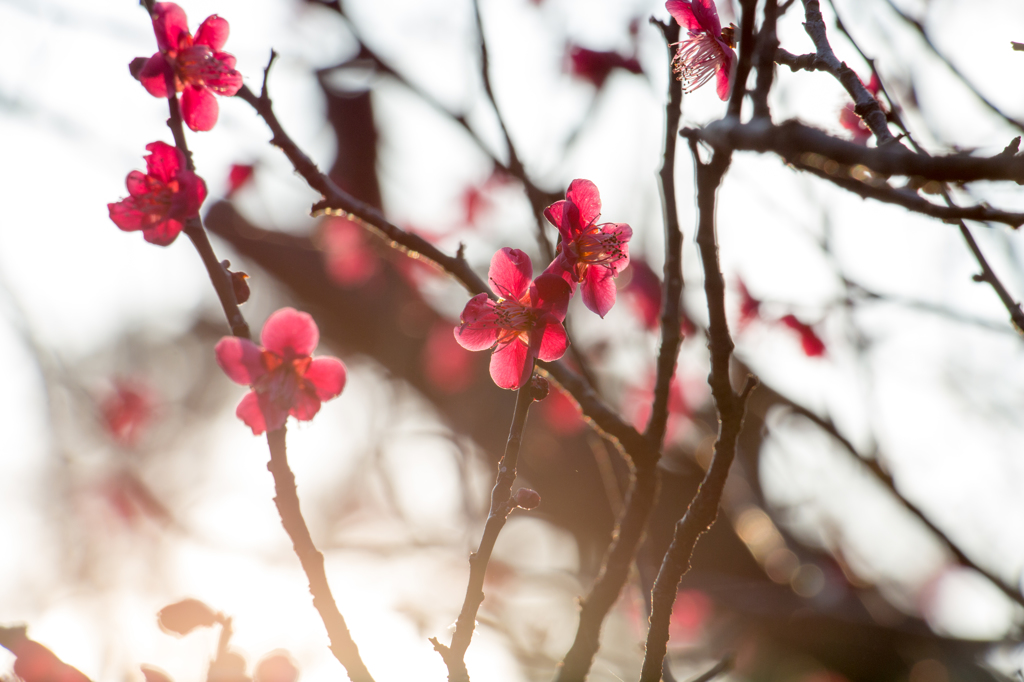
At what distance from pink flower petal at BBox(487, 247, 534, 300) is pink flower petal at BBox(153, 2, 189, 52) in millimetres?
632

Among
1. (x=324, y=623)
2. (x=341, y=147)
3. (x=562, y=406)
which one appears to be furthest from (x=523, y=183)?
(x=341, y=147)

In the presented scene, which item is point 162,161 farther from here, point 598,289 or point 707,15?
point 707,15

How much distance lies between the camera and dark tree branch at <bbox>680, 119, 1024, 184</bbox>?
1.59 ft

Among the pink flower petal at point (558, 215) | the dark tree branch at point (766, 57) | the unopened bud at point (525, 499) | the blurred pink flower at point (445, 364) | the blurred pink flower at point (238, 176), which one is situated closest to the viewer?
the dark tree branch at point (766, 57)

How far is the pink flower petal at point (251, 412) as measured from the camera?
3.09 feet

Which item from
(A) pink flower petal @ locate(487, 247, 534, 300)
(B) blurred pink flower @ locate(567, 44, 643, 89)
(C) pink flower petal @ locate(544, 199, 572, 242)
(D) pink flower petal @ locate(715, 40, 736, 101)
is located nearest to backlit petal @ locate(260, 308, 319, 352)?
(A) pink flower petal @ locate(487, 247, 534, 300)

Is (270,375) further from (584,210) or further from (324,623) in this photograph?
(584,210)

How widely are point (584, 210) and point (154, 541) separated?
15.5 feet

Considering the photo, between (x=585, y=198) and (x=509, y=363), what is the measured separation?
0.90ft

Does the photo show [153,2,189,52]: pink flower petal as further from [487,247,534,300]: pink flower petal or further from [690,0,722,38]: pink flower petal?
[690,0,722,38]: pink flower petal

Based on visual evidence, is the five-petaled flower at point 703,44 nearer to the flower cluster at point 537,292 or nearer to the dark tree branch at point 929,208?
the flower cluster at point 537,292

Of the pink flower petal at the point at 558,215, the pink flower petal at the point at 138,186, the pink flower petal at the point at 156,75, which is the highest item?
the pink flower petal at the point at 558,215

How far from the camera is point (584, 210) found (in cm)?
97

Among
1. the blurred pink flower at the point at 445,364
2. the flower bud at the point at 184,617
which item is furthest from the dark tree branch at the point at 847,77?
the blurred pink flower at the point at 445,364
